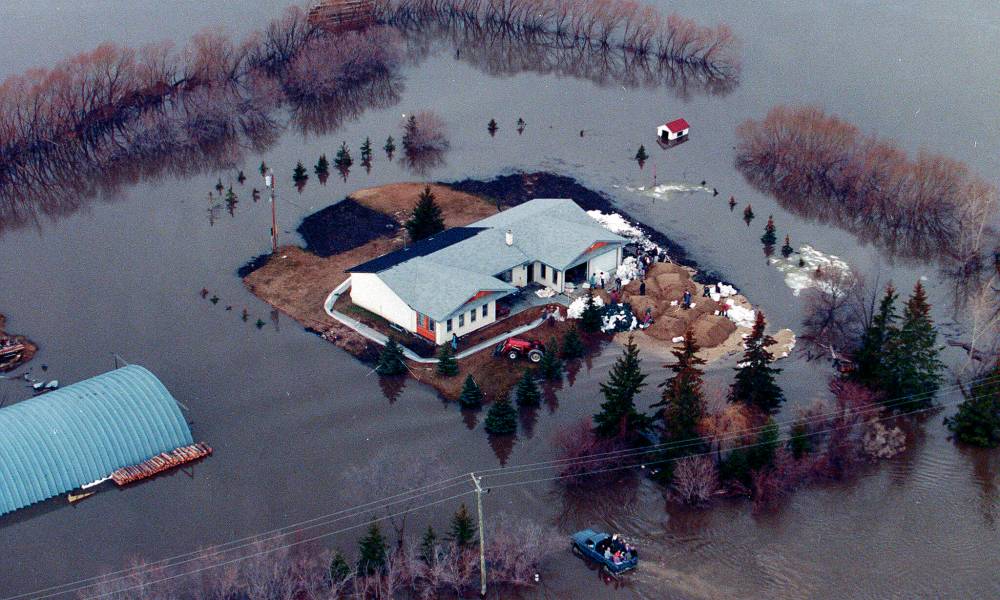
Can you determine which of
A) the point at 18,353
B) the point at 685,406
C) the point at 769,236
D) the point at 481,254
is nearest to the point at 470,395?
the point at 685,406

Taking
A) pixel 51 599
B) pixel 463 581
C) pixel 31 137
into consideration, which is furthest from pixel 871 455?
pixel 31 137

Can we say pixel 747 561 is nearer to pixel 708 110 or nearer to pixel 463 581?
pixel 463 581

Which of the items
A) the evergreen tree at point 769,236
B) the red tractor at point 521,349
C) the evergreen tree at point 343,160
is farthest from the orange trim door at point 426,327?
the evergreen tree at point 343,160

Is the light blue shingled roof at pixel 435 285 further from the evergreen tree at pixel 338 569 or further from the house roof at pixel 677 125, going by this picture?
the house roof at pixel 677 125

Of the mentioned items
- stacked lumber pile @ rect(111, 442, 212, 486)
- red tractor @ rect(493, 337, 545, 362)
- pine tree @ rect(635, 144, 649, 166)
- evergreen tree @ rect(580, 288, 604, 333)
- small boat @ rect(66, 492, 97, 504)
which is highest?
pine tree @ rect(635, 144, 649, 166)

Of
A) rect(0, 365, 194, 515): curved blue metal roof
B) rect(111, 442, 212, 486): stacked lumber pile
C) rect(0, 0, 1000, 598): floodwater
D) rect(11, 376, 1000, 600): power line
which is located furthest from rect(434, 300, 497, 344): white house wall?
rect(0, 365, 194, 515): curved blue metal roof

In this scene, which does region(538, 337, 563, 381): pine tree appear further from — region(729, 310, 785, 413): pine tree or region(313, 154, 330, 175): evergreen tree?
region(313, 154, 330, 175): evergreen tree

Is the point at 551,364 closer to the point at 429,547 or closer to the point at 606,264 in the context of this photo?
the point at 606,264
